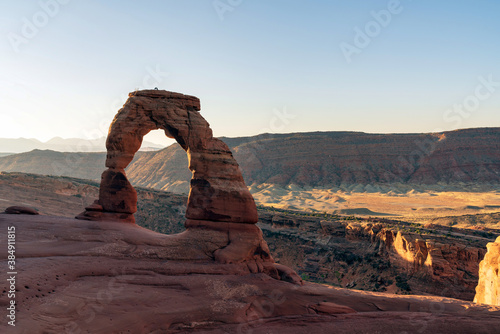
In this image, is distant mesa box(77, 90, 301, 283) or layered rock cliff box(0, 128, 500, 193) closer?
distant mesa box(77, 90, 301, 283)

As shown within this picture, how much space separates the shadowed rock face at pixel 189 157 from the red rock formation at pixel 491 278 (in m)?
12.6

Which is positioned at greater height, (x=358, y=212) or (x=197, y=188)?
(x=197, y=188)

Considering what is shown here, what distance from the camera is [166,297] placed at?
13406 mm

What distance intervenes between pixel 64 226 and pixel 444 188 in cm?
11035

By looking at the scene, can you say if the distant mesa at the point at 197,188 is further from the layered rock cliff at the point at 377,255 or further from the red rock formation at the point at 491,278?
the layered rock cliff at the point at 377,255

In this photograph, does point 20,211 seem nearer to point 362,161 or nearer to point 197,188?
point 197,188

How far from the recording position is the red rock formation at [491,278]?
1838cm

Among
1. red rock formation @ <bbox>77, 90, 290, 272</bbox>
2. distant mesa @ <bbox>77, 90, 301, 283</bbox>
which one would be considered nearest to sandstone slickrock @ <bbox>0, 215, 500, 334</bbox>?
distant mesa @ <bbox>77, 90, 301, 283</bbox>

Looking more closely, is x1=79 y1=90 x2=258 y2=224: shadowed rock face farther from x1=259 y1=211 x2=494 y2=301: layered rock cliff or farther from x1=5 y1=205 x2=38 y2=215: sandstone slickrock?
x1=259 y1=211 x2=494 y2=301: layered rock cliff

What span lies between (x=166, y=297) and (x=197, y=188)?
6.83 meters

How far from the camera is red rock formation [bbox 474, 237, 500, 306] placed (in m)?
18.4

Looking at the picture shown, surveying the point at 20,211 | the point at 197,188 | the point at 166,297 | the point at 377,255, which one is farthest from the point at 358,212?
the point at 166,297

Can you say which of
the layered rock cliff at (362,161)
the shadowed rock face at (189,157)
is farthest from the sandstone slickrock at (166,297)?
the layered rock cliff at (362,161)

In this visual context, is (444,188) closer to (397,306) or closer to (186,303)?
(397,306)
